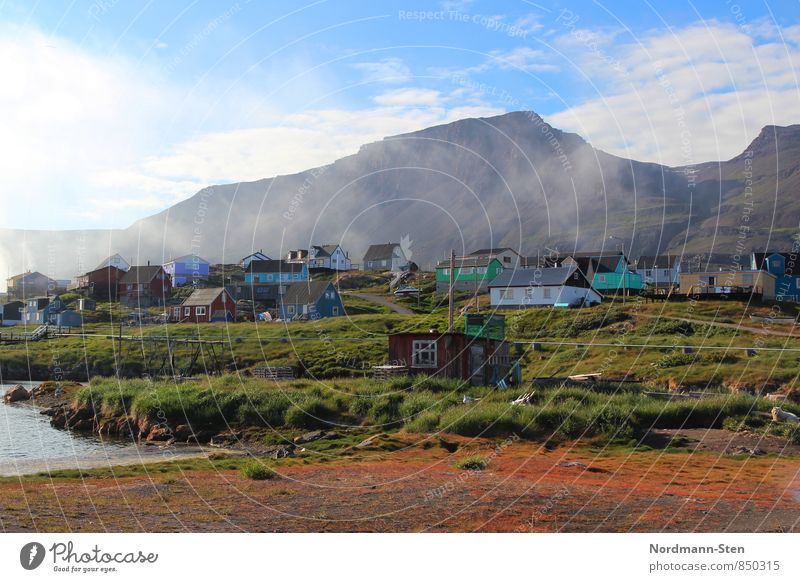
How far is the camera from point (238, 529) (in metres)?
16.3

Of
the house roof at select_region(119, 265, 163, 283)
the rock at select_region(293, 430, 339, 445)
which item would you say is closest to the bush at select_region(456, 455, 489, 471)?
the rock at select_region(293, 430, 339, 445)

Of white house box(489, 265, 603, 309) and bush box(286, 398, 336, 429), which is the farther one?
white house box(489, 265, 603, 309)

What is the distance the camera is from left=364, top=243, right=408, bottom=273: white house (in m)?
138

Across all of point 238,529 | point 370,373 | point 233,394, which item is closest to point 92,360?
point 370,373

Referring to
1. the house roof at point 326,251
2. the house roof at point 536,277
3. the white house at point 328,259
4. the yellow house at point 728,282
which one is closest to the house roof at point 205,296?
the house roof at point 536,277

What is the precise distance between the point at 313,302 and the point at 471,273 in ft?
84.8

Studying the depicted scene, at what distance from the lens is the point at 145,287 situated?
338ft

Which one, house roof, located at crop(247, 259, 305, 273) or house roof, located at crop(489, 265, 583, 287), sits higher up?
house roof, located at crop(247, 259, 305, 273)

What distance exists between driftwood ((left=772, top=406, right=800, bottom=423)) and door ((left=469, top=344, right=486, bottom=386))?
48.5 ft

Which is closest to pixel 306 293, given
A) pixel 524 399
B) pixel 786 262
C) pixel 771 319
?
pixel 771 319

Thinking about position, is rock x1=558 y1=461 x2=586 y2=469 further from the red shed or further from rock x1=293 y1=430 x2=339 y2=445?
the red shed

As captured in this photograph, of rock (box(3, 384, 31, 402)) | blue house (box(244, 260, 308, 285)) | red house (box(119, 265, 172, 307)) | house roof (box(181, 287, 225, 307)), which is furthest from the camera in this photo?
blue house (box(244, 260, 308, 285))
